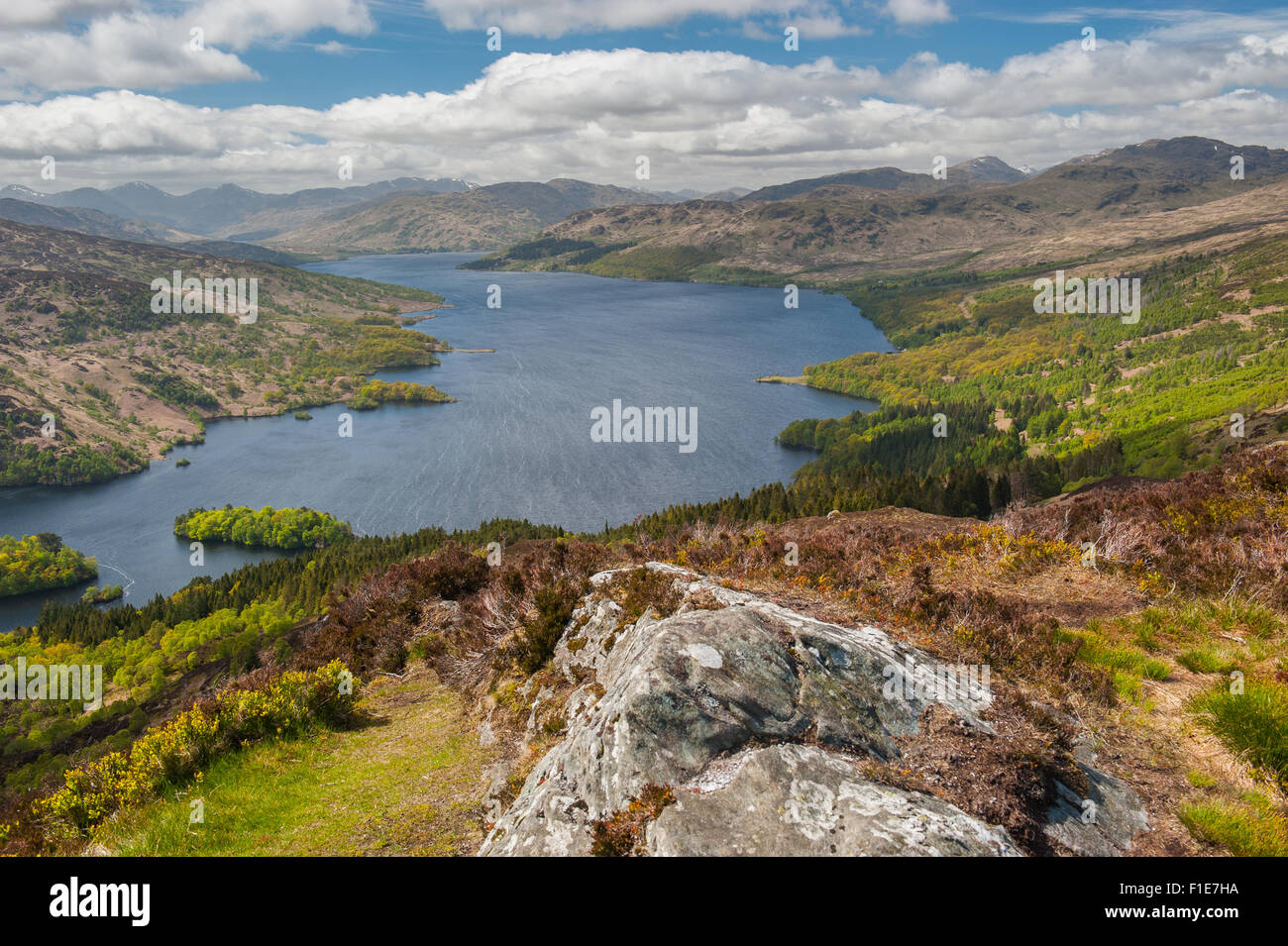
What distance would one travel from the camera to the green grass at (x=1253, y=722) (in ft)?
30.0

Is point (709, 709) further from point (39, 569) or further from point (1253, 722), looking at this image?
point (39, 569)

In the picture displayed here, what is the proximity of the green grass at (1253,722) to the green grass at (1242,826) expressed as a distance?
29.7 inches

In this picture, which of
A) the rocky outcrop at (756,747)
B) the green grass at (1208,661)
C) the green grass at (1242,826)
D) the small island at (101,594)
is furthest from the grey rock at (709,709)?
the small island at (101,594)

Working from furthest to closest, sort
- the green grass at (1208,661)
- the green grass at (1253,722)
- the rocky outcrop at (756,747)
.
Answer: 1. the green grass at (1208,661)
2. the green grass at (1253,722)
3. the rocky outcrop at (756,747)

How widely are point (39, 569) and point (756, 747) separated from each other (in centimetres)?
15827

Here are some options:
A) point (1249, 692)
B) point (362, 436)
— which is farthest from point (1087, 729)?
point (362, 436)

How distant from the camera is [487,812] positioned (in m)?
11.0

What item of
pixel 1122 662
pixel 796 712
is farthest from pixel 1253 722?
pixel 796 712

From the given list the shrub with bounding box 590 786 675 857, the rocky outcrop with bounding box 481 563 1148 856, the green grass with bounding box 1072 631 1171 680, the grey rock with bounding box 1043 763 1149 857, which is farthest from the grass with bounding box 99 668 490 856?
the green grass with bounding box 1072 631 1171 680

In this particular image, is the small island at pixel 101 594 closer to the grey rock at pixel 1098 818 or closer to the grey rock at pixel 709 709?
the grey rock at pixel 709 709

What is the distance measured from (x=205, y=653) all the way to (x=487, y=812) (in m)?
80.4

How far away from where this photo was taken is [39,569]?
393 ft
